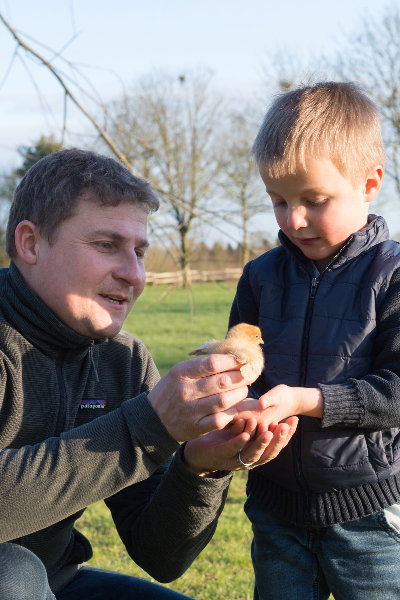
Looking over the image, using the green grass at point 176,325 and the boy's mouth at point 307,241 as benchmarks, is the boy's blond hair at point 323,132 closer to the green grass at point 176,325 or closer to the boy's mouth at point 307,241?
the boy's mouth at point 307,241

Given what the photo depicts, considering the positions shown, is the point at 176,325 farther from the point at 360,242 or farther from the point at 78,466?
A: the point at 78,466

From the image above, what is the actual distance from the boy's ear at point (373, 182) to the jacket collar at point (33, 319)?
149 cm

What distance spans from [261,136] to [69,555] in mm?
2271

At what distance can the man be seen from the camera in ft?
6.55

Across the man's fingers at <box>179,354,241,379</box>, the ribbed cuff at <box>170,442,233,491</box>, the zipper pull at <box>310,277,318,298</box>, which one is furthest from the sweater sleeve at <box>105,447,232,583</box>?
the zipper pull at <box>310,277,318,298</box>

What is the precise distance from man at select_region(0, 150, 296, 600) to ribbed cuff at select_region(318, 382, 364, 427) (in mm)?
218

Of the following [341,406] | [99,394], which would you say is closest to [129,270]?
[99,394]

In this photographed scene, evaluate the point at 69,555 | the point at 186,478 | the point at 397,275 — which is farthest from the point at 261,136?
the point at 69,555

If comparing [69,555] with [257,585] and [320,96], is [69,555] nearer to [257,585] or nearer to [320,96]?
[257,585]

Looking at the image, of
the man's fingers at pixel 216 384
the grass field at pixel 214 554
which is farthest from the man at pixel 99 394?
the grass field at pixel 214 554

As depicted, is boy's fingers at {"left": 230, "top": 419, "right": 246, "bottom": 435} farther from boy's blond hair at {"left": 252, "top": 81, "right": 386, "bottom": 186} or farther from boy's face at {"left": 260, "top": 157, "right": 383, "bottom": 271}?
boy's blond hair at {"left": 252, "top": 81, "right": 386, "bottom": 186}

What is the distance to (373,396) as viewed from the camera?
2.19 m

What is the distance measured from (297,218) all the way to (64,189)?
1057 mm

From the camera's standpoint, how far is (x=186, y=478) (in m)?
2.42
